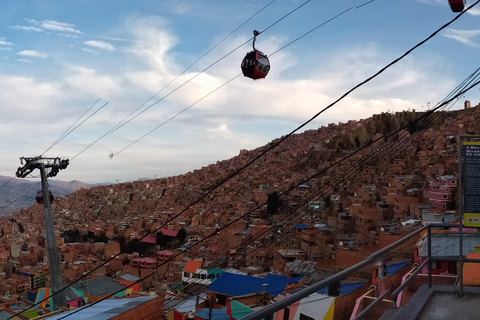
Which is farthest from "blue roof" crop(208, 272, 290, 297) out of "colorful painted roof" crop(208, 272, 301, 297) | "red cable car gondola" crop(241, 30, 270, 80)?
"red cable car gondola" crop(241, 30, 270, 80)

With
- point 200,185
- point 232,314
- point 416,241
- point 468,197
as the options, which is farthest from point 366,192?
point 200,185

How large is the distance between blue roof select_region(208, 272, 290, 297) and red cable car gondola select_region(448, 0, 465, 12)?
9.86 metres

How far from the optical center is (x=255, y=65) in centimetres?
713

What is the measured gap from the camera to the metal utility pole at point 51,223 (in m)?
10.5

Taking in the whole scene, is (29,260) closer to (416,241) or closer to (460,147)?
(416,241)

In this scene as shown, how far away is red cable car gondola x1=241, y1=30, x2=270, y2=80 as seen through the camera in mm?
7156

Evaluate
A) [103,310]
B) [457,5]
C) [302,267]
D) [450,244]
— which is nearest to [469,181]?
[457,5]

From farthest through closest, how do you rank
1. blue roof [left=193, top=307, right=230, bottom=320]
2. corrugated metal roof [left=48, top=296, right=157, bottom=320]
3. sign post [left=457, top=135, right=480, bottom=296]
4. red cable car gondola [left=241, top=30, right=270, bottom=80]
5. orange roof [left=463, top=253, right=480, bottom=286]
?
blue roof [left=193, top=307, right=230, bottom=320]
red cable car gondola [left=241, top=30, right=270, bottom=80]
orange roof [left=463, top=253, right=480, bottom=286]
corrugated metal roof [left=48, top=296, right=157, bottom=320]
sign post [left=457, top=135, right=480, bottom=296]

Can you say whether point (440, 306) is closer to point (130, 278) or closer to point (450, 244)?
point (450, 244)

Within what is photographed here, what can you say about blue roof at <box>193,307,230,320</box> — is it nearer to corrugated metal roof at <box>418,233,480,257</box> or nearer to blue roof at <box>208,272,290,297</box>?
blue roof at <box>208,272,290,297</box>

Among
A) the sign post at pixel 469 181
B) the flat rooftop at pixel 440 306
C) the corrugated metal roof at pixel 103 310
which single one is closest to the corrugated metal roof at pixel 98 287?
the corrugated metal roof at pixel 103 310

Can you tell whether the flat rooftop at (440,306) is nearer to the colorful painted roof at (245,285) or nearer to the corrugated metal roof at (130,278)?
the colorful painted roof at (245,285)

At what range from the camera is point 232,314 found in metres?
10.0

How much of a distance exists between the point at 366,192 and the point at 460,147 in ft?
99.4
